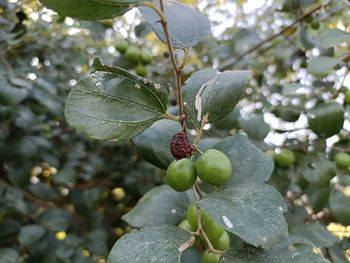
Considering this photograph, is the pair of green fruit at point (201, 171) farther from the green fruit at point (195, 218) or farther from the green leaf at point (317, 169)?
the green leaf at point (317, 169)

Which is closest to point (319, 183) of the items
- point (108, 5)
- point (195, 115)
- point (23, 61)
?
point (195, 115)

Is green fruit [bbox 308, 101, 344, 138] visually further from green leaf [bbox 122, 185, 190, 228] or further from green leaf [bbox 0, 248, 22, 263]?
green leaf [bbox 0, 248, 22, 263]

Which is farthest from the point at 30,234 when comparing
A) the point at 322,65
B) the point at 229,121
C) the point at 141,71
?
the point at 322,65

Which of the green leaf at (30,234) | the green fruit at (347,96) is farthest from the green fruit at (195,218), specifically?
the green leaf at (30,234)

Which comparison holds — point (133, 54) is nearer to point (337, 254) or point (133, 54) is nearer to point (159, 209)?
point (159, 209)

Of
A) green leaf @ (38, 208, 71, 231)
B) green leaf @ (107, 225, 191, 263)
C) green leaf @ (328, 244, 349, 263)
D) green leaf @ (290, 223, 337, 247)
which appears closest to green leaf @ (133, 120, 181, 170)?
green leaf @ (107, 225, 191, 263)

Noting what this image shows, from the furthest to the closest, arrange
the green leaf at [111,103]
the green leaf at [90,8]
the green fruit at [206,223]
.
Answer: the green fruit at [206,223]
the green leaf at [111,103]
the green leaf at [90,8]
